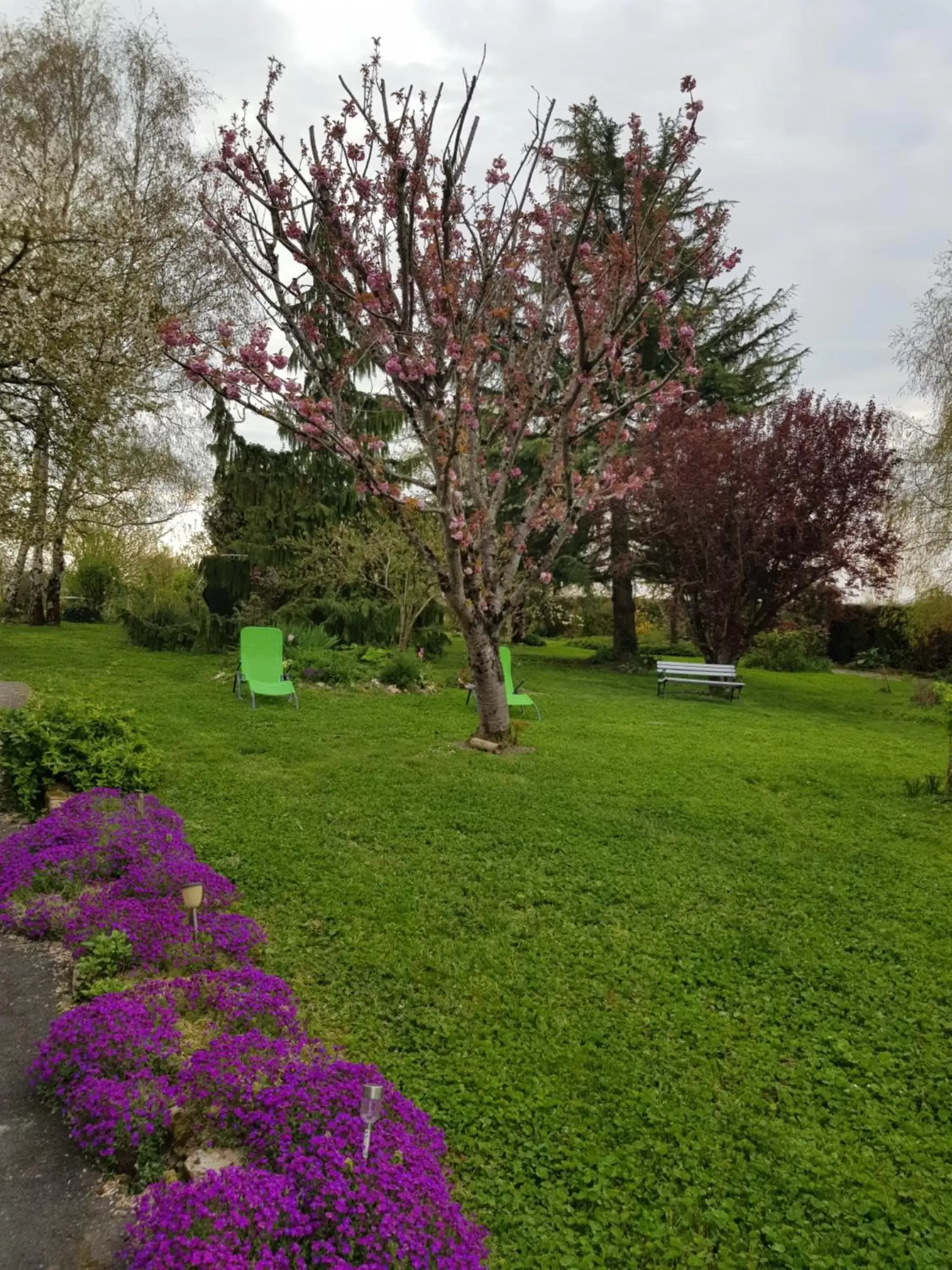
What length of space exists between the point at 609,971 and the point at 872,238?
31.5 ft

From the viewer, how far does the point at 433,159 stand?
5.48m

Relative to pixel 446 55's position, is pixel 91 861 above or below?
below

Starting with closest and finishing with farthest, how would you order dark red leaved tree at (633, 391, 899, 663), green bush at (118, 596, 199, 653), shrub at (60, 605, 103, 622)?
dark red leaved tree at (633, 391, 899, 663) → green bush at (118, 596, 199, 653) → shrub at (60, 605, 103, 622)

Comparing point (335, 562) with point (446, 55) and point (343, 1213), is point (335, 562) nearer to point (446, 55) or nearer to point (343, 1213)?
point (446, 55)

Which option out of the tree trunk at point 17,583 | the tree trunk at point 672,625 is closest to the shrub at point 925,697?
the tree trunk at point 672,625

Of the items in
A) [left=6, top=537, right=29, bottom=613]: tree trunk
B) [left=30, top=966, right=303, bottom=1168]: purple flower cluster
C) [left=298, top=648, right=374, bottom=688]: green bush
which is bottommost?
[left=30, top=966, right=303, bottom=1168]: purple flower cluster

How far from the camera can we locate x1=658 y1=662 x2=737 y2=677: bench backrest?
12297 mm

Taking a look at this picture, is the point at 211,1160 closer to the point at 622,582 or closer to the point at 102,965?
the point at 102,965

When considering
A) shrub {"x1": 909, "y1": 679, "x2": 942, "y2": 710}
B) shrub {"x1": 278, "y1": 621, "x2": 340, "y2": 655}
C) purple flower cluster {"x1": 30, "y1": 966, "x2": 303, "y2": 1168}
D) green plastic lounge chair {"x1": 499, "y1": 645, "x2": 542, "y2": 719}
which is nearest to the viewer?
purple flower cluster {"x1": 30, "y1": 966, "x2": 303, "y2": 1168}

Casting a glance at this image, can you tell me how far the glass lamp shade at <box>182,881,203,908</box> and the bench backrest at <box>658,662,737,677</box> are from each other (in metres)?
10.5

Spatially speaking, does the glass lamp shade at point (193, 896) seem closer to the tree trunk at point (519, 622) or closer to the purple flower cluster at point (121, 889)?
the purple flower cluster at point (121, 889)

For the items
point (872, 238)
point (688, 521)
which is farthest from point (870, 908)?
point (688, 521)

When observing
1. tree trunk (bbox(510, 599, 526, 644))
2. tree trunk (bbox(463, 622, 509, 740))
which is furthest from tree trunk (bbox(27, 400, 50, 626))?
tree trunk (bbox(510, 599, 526, 644))

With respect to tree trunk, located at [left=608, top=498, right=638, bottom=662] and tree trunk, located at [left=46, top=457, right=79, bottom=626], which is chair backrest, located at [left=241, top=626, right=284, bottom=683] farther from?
tree trunk, located at [left=608, top=498, right=638, bottom=662]
